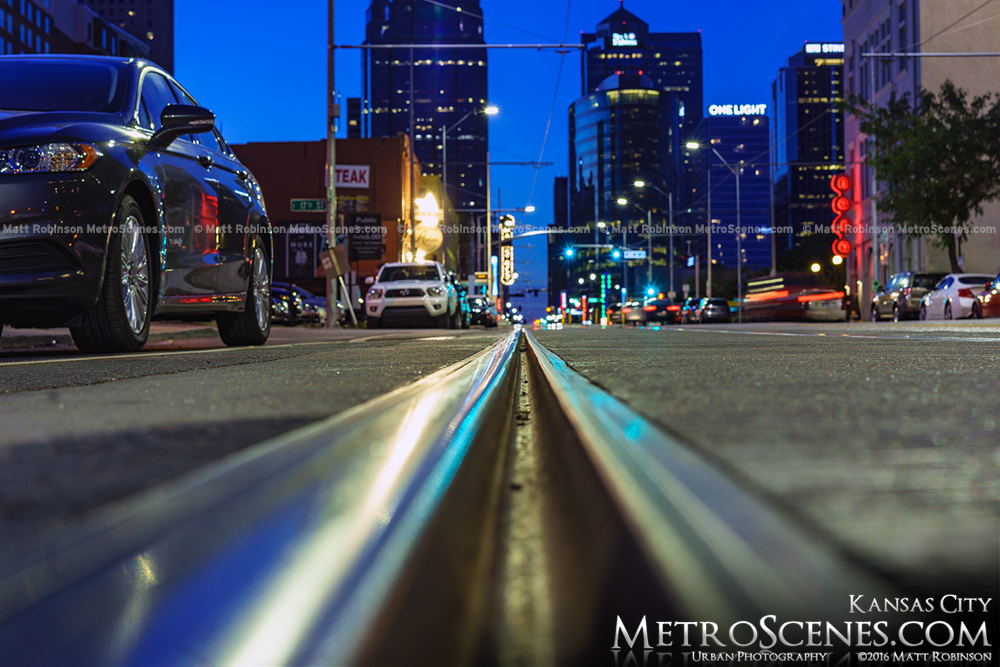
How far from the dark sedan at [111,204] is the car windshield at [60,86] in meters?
0.01

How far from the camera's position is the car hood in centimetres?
475

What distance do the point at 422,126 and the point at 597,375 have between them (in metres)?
190

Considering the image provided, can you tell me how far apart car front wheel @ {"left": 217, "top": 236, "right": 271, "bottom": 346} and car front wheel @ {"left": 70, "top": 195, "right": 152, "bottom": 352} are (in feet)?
5.97

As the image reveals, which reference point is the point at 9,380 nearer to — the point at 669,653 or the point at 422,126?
the point at 669,653

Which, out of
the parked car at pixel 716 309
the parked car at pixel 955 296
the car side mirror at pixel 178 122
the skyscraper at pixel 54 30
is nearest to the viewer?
the car side mirror at pixel 178 122

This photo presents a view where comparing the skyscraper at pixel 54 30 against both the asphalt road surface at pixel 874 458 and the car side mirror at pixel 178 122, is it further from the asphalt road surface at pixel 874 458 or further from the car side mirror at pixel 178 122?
the asphalt road surface at pixel 874 458

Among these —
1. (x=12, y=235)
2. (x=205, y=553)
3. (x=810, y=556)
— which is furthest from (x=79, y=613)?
(x=12, y=235)

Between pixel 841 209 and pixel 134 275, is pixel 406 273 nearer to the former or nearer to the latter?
pixel 134 275

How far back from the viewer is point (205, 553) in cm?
58

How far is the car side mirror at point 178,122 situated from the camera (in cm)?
555

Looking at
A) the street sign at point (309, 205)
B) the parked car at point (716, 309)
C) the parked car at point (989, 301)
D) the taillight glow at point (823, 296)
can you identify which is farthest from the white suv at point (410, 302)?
the parked car at point (716, 309)

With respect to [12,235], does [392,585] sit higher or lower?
lower

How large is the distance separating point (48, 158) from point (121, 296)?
33.7 inches

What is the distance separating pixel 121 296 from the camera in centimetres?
522
